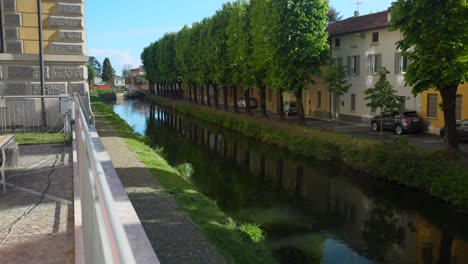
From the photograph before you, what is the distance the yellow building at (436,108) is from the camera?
84.7 feet

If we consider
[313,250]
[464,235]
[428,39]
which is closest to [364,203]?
[464,235]

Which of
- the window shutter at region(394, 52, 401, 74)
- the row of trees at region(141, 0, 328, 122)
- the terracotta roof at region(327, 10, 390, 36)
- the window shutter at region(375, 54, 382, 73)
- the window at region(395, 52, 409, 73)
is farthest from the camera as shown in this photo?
the terracotta roof at region(327, 10, 390, 36)

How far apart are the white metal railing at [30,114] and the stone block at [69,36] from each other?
72.7 inches

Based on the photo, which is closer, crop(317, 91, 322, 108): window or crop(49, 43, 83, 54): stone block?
crop(49, 43, 83, 54): stone block

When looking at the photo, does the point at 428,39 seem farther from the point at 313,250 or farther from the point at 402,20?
the point at 313,250

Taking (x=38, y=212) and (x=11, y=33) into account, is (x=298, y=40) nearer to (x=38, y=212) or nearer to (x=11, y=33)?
(x=11, y=33)

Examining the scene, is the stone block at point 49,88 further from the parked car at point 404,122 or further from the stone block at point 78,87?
the parked car at point 404,122

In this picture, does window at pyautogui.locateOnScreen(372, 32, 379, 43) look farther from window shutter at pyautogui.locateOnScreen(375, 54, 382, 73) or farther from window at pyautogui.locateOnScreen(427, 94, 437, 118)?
window at pyautogui.locateOnScreen(427, 94, 437, 118)

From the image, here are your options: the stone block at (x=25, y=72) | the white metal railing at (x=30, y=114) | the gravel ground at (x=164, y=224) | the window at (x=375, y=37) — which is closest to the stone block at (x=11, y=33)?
the stone block at (x=25, y=72)

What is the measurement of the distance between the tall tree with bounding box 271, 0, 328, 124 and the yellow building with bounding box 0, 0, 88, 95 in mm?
17995

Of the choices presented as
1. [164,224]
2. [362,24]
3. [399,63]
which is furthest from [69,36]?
[362,24]

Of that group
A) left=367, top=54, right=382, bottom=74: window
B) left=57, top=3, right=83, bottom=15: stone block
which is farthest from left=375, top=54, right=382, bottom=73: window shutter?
left=57, top=3, right=83, bottom=15: stone block

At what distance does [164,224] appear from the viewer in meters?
8.85

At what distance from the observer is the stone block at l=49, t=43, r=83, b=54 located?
1328 centimetres
